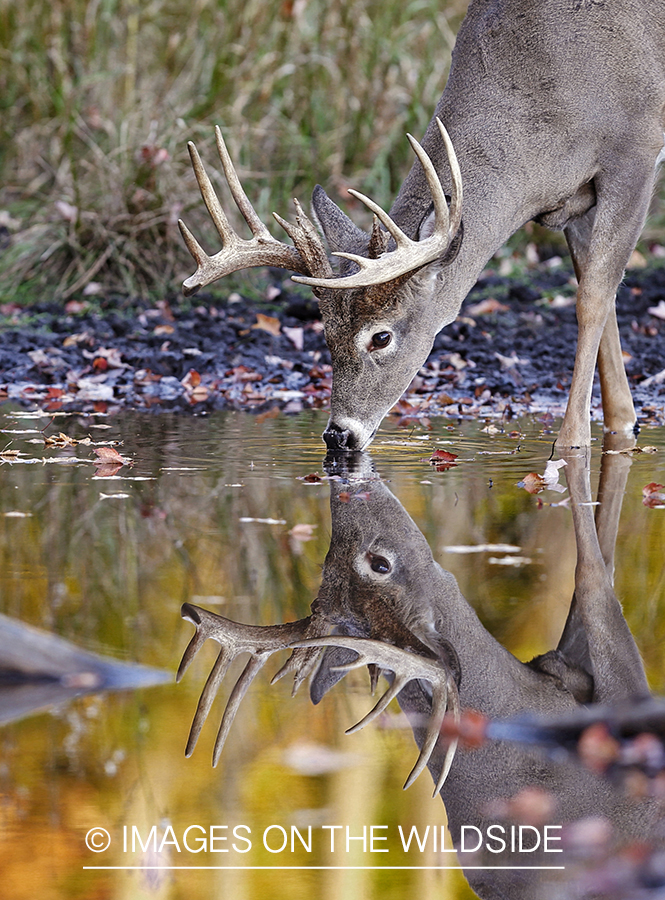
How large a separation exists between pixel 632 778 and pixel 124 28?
1184cm

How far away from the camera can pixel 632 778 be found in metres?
2.71

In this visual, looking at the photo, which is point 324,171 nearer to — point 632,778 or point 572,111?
point 572,111

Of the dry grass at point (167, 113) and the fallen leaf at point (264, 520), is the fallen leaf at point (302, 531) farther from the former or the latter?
the dry grass at point (167, 113)

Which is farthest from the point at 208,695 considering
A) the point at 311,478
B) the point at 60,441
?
the point at 60,441

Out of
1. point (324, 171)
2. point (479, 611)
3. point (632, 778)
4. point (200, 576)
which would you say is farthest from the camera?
point (324, 171)

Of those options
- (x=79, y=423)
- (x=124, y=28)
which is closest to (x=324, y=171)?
(x=124, y=28)

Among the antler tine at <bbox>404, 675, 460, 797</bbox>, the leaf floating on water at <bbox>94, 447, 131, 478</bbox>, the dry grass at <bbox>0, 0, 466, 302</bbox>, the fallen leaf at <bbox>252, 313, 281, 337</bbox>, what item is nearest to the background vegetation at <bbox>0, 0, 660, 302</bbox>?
the dry grass at <bbox>0, 0, 466, 302</bbox>

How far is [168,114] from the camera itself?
12008mm

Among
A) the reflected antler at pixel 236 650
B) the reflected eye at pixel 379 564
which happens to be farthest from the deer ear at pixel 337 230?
the reflected antler at pixel 236 650

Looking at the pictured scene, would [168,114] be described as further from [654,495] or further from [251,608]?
[251,608]

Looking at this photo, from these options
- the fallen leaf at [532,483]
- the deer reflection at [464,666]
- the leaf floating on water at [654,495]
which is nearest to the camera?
the deer reflection at [464,666]

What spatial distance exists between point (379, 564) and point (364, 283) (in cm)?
203

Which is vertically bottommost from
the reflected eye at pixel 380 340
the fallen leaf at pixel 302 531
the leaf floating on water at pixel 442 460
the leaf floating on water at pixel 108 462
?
the fallen leaf at pixel 302 531

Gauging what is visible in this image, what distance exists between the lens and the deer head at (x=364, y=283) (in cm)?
616
